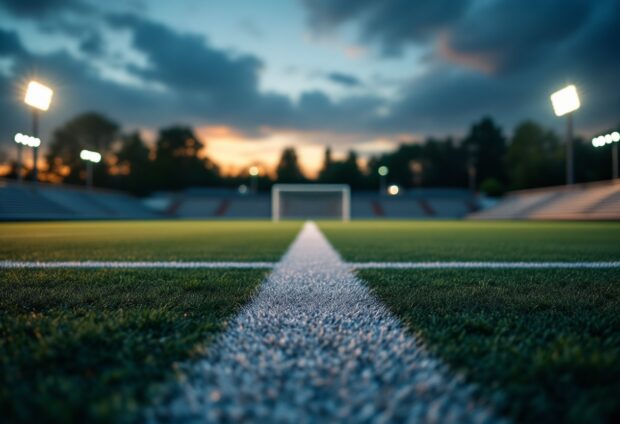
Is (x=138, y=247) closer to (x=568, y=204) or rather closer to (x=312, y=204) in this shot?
(x=568, y=204)

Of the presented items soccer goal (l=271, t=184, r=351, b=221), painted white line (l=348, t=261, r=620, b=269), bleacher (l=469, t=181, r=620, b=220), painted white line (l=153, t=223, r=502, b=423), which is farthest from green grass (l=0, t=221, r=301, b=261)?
soccer goal (l=271, t=184, r=351, b=221)

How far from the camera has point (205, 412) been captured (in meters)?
0.81

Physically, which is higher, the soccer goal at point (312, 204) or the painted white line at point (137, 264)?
the soccer goal at point (312, 204)

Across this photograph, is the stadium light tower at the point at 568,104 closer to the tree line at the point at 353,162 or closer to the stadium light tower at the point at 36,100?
the tree line at the point at 353,162

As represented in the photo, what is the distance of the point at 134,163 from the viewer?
46.8 m

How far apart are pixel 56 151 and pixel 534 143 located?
63.1 meters

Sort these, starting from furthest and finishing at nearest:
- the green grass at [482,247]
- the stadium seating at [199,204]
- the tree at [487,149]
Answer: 1. the tree at [487,149]
2. the stadium seating at [199,204]
3. the green grass at [482,247]

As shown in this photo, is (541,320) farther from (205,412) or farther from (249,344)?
(205,412)

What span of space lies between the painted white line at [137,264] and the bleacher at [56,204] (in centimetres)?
2004

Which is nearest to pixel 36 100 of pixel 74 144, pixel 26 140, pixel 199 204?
pixel 26 140

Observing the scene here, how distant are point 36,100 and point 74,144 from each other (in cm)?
2829

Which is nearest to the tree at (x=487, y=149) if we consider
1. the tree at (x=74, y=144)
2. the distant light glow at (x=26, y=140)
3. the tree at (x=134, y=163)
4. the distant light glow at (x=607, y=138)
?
the distant light glow at (x=607, y=138)

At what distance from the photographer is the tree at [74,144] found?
43.9 meters

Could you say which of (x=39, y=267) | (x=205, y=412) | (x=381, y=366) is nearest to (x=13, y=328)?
(x=205, y=412)
